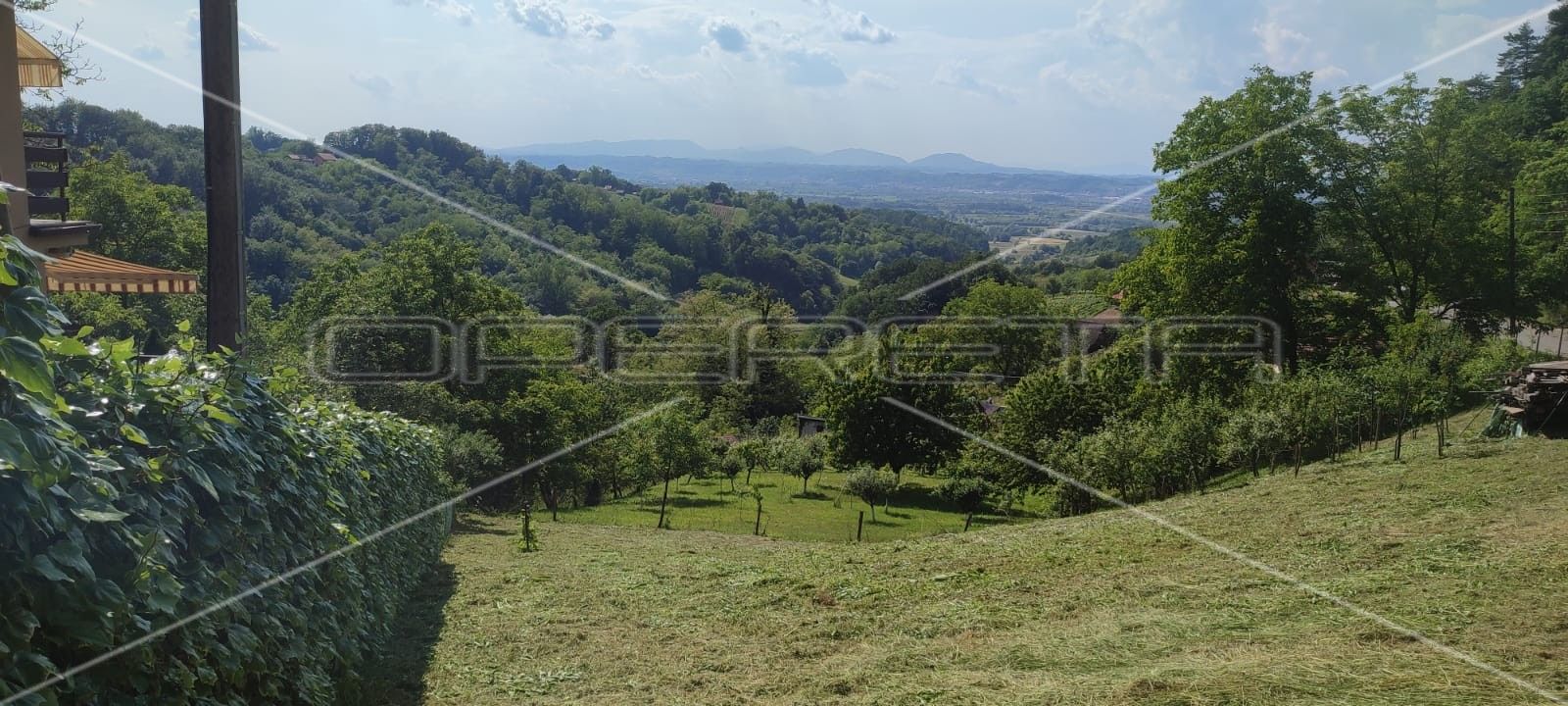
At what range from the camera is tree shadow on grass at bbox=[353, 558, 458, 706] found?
5305mm

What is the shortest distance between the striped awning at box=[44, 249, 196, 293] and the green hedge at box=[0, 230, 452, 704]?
4380mm

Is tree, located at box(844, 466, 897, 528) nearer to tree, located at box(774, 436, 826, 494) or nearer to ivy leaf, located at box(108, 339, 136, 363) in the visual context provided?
tree, located at box(774, 436, 826, 494)

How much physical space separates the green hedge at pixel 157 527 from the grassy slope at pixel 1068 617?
126 centimetres

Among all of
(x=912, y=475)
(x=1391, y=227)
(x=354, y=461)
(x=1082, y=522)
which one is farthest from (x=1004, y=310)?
(x=354, y=461)

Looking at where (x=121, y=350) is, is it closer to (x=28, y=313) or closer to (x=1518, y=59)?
(x=28, y=313)

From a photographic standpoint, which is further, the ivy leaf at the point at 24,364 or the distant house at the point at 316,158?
the distant house at the point at 316,158

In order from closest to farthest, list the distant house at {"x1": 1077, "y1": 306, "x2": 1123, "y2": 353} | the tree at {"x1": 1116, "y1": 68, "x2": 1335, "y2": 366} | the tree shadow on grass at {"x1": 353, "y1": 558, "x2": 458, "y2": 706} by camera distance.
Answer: the tree shadow on grass at {"x1": 353, "y1": 558, "x2": 458, "y2": 706}, the tree at {"x1": 1116, "y1": 68, "x2": 1335, "y2": 366}, the distant house at {"x1": 1077, "y1": 306, "x2": 1123, "y2": 353}

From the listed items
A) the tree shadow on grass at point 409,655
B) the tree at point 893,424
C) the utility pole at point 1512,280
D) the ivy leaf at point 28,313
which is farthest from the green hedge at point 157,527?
the utility pole at point 1512,280

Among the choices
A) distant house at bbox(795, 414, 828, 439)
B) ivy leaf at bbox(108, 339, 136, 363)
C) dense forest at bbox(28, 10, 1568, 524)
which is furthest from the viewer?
distant house at bbox(795, 414, 828, 439)

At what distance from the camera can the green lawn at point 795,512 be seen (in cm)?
2236

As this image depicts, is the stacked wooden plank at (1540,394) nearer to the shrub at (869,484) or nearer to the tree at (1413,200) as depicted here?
the tree at (1413,200)

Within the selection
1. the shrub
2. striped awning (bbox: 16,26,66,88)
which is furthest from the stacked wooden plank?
striped awning (bbox: 16,26,66,88)

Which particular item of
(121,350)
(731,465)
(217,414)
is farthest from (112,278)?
(731,465)

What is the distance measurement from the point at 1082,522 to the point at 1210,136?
1606cm
